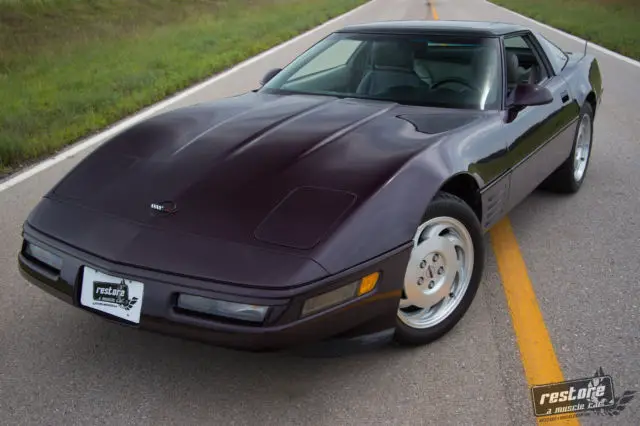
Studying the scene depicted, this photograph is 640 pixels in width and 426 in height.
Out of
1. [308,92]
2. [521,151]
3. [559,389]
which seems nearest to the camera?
[559,389]

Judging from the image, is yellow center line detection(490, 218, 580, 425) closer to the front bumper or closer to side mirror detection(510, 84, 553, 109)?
the front bumper

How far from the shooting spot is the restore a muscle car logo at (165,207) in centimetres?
259

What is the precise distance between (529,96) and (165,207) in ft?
6.77

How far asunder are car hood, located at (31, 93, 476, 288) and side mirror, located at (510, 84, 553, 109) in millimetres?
322

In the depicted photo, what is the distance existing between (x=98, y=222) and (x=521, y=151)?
2.25 m

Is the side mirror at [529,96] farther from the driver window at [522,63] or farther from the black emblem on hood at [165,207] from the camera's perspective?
the black emblem on hood at [165,207]

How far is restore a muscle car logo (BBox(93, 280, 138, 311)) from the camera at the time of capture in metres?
2.42

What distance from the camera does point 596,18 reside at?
62.6ft

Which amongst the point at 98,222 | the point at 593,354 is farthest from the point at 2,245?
the point at 593,354

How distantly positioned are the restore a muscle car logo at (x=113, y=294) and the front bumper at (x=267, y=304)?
0.17 feet

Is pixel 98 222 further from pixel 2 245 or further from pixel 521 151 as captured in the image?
pixel 521 151

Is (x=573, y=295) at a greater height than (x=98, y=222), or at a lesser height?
lesser

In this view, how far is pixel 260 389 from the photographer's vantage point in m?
2.63
